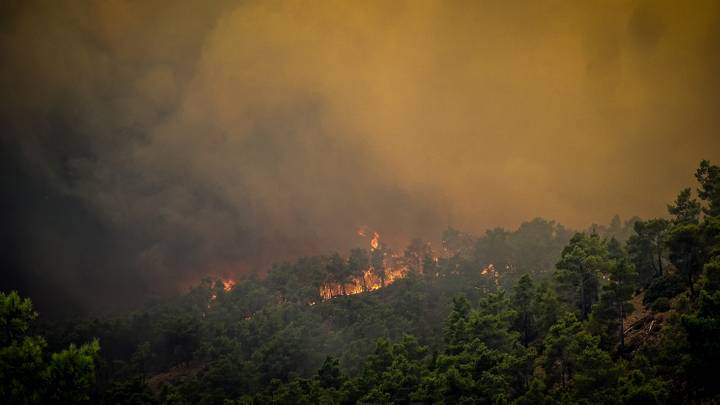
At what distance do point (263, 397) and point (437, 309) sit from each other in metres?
66.7

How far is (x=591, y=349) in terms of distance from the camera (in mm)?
41906

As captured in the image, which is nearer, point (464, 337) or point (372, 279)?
point (464, 337)

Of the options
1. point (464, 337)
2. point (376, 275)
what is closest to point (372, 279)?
point (376, 275)

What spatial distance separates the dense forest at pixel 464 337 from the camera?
111 feet

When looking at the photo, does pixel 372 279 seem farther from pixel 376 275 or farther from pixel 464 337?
pixel 464 337

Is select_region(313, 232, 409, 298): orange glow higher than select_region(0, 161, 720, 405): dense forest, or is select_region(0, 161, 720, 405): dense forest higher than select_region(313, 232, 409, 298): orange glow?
select_region(313, 232, 409, 298): orange glow

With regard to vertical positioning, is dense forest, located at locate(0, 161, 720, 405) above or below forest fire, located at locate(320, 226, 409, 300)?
below

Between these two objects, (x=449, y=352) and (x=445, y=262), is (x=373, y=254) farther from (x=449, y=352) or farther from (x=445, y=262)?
(x=449, y=352)

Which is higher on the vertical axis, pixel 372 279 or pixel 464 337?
pixel 372 279

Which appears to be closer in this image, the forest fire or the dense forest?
the dense forest

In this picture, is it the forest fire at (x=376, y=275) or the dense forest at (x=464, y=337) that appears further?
the forest fire at (x=376, y=275)

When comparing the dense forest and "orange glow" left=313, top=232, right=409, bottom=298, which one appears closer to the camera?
the dense forest

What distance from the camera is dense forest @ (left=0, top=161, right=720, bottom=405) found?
1328 inches

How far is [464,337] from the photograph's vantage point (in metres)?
60.0
